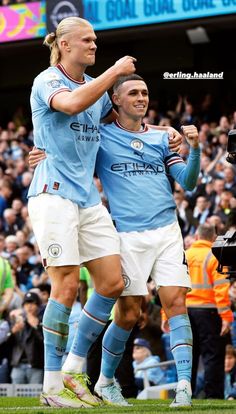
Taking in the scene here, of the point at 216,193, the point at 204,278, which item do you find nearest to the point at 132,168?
the point at 204,278

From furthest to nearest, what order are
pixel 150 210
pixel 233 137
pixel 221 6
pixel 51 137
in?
pixel 221 6 → pixel 150 210 → pixel 51 137 → pixel 233 137

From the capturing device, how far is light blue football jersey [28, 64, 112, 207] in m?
6.66

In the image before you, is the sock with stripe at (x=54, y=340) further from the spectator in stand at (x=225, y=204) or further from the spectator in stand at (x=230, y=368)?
the spectator in stand at (x=225, y=204)

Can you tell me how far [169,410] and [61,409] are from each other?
649mm

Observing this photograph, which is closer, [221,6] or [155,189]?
[155,189]

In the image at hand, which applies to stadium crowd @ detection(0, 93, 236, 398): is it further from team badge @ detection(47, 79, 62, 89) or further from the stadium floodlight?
team badge @ detection(47, 79, 62, 89)

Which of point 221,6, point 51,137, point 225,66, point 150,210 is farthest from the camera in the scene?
point 225,66

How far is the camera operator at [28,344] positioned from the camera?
12.7 m

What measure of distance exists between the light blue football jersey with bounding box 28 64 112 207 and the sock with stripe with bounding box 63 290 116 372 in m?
0.67

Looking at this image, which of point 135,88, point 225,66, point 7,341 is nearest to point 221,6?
point 225,66

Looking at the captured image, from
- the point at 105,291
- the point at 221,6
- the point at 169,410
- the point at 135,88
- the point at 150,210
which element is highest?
→ the point at 221,6

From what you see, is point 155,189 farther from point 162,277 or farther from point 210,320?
point 210,320

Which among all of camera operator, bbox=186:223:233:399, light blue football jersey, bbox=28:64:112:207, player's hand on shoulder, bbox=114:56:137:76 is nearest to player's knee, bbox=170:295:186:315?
light blue football jersey, bbox=28:64:112:207

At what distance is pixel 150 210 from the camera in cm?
717
